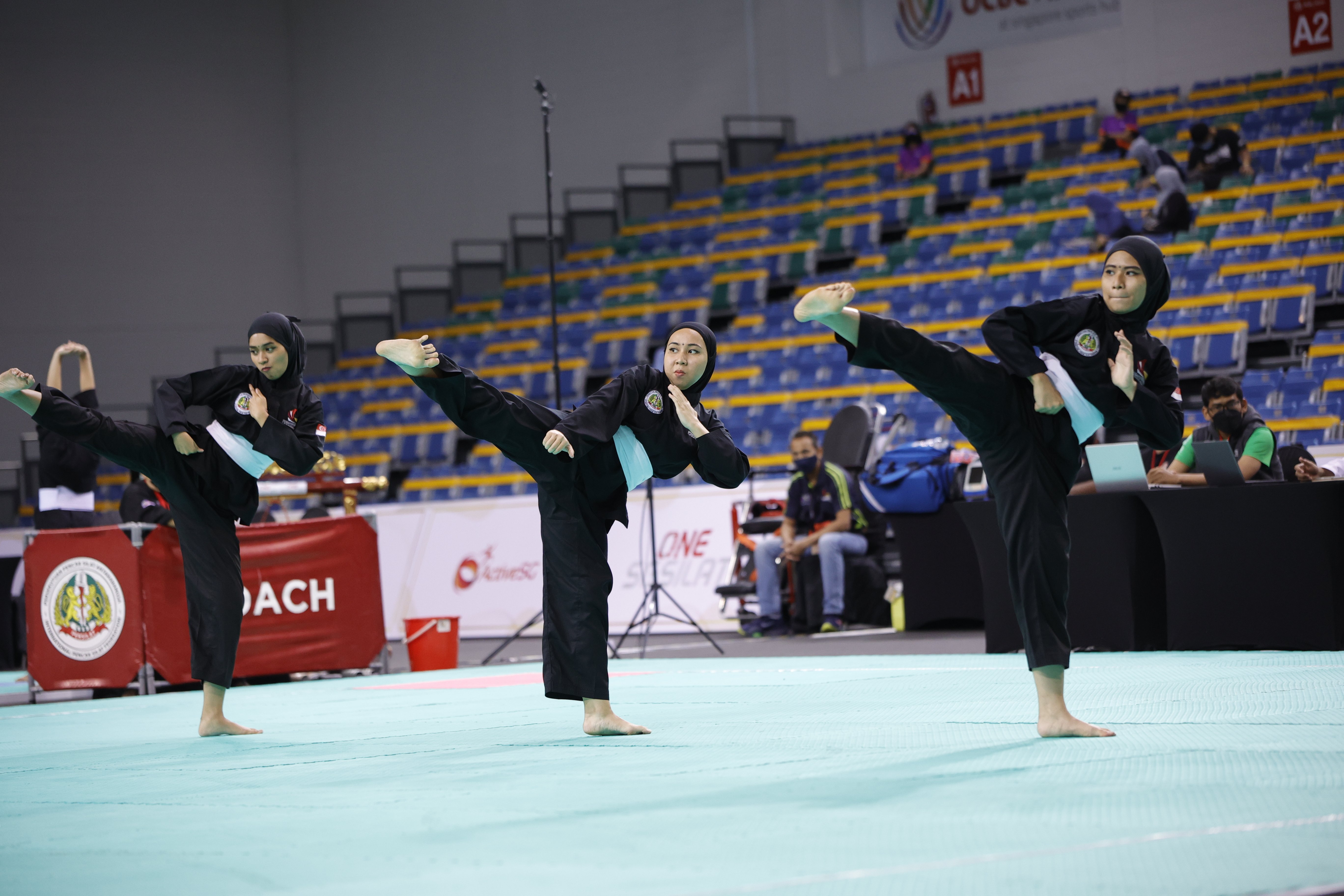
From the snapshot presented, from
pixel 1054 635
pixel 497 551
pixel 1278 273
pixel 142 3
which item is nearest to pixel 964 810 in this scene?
pixel 1054 635

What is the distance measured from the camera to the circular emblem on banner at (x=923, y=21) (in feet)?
67.8

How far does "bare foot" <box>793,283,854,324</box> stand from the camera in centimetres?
363

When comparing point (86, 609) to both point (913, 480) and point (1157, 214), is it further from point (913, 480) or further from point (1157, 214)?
point (1157, 214)

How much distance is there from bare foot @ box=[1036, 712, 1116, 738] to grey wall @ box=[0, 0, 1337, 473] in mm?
16843

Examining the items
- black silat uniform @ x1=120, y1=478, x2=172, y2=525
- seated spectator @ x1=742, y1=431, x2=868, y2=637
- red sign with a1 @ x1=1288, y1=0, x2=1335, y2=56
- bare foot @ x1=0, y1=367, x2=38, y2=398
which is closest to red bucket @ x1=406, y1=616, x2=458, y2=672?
black silat uniform @ x1=120, y1=478, x2=172, y2=525

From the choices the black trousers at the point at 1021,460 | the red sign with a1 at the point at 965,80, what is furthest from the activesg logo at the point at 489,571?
the red sign with a1 at the point at 965,80

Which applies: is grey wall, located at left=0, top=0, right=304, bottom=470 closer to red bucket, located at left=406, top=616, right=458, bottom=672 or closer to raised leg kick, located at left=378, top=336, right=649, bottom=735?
red bucket, located at left=406, top=616, right=458, bottom=672

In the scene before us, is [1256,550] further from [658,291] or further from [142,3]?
[142,3]

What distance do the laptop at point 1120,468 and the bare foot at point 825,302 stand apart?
415 cm

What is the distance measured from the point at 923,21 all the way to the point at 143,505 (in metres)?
15.4

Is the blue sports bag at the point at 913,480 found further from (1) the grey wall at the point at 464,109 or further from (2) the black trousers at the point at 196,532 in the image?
(1) the grey wall at the point at 464,109

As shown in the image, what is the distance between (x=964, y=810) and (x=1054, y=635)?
126 cm

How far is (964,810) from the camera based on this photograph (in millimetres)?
2805

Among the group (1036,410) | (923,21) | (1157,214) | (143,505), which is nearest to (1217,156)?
(1157,214)
